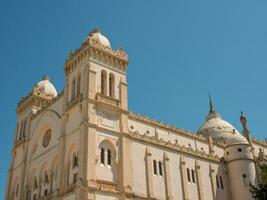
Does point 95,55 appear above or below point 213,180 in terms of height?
above

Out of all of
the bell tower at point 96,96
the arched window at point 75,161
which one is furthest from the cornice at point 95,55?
the arched window at point 75,161

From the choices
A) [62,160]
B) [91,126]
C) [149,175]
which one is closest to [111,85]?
[91,126]

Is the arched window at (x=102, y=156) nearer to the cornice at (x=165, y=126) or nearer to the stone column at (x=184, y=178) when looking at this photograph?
the cornice at (x=165, y=126)

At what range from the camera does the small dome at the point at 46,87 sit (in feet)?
210

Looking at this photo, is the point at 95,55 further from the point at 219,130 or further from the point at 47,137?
the point at 219,130

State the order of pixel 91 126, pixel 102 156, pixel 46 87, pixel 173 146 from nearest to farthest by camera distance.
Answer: pixel 91 126
pixel 102 156
pixel 173 146
pixel 46 87

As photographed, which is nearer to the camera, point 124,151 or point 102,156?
point 102,156

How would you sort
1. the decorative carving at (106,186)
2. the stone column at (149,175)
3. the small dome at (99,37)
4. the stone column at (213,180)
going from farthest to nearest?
the stone column at (213,180) < the small dome at (99,37) < the stone column at (149,175) < the decorative carving at (106,186)

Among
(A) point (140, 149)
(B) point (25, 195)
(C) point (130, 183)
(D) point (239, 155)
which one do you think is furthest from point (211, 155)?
(B) point (25, 195)

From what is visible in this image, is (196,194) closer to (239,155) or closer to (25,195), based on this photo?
(239,155)

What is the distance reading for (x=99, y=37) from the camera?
53531 millimetres

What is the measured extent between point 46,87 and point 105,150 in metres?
23.8

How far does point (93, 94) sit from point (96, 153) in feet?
25.1

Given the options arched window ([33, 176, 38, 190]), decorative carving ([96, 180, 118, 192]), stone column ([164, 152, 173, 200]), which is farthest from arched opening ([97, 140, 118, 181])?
arched window ([33, 176, 38, 190])
